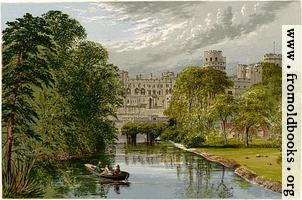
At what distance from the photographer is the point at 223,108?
4.41m

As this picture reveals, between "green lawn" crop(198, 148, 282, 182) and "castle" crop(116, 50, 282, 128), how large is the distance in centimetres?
36

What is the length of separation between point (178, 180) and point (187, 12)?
1.02 metres

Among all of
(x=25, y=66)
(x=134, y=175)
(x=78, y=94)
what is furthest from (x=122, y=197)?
(x=25, y=66)

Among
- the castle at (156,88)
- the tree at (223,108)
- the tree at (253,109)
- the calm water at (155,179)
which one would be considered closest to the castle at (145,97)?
the castle at (156,88)

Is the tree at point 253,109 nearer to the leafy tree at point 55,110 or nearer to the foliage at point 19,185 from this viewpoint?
the leafy tree at point 55,110

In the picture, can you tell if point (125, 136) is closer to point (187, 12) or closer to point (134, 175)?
point (134, 175)

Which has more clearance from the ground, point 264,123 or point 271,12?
point 271,12

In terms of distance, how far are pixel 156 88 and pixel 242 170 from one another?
72 cm

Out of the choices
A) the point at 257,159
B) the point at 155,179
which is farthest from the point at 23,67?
the point at 257,159

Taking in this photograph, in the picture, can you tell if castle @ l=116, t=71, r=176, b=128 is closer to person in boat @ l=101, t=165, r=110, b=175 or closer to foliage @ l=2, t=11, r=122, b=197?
foliage @ l=2, t=11, r=122, b=197

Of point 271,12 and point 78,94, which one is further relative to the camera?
point 78,94

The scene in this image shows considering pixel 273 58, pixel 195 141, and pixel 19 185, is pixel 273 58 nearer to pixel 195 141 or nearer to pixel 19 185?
pixel 195 141

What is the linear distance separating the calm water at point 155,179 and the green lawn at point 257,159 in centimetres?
8

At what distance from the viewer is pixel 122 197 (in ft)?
14.3
